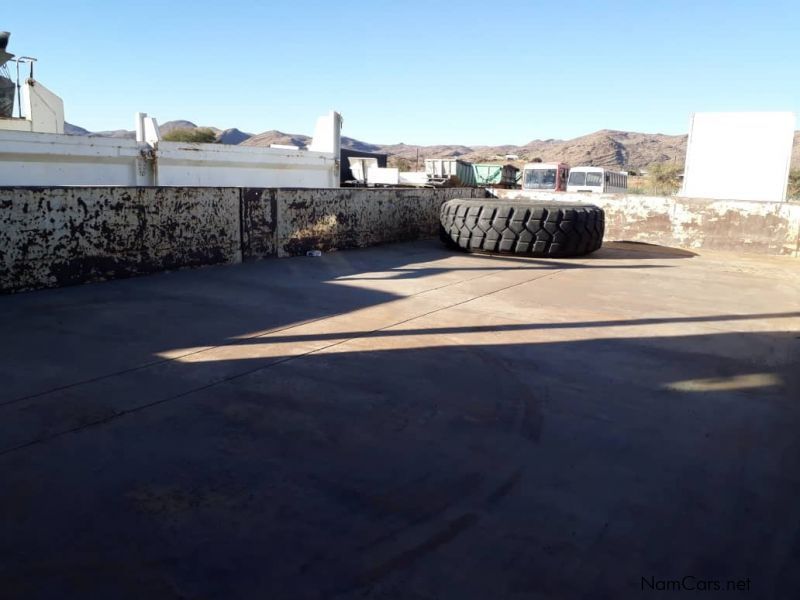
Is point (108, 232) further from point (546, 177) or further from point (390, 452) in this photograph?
point (546, 177)

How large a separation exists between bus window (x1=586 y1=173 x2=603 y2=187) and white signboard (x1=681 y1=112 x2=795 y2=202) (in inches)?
386

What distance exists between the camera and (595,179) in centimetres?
2478

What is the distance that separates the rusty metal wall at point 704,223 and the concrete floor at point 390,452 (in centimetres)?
499

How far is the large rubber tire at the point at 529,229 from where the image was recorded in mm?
7926

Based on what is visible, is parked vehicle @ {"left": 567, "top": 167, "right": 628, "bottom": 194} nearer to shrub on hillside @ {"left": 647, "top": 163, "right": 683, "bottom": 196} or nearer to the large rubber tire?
the large rubber tire

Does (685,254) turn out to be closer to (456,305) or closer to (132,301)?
(456,305)

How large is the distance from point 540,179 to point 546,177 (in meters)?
0.25

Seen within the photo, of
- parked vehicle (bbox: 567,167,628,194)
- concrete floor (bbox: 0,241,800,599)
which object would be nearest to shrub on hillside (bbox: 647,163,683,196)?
parked vehicle (bbox: 567,167,628,194)

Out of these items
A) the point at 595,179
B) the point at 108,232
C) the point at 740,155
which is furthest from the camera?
the point at 595,179

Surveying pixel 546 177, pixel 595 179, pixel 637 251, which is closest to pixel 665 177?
pixel 595 179

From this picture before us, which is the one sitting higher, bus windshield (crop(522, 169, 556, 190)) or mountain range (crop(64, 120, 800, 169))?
mountain range (crop(64, 120, 800, 169))

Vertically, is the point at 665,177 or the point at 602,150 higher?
the point at 602,150

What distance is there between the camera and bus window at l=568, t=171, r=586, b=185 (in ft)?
81.9

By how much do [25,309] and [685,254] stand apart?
26.6 feet
